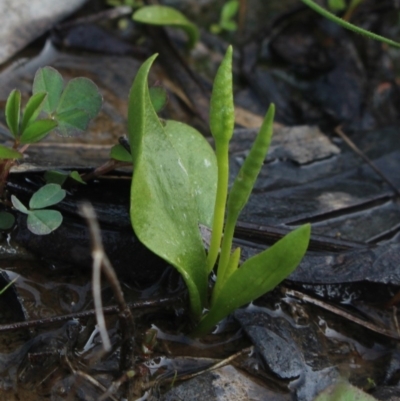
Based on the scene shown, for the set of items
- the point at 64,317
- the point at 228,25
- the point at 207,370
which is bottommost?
the point at 207,370

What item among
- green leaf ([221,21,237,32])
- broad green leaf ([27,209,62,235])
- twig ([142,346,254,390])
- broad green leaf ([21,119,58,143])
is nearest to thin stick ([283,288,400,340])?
twig ([142,346,254,390])

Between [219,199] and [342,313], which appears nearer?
[219,199]

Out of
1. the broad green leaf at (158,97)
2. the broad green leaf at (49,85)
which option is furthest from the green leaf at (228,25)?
the broad green leaf at (49,85)

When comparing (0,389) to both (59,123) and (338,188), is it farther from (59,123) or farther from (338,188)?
(338,188)

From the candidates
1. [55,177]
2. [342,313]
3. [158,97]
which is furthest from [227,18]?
[342,313]

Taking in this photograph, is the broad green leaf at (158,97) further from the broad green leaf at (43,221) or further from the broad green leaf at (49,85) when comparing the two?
the broad green leaf at (43,221)

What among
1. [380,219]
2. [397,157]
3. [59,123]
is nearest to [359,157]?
[397,157]

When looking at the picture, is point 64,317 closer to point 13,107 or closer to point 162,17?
point 13,107
